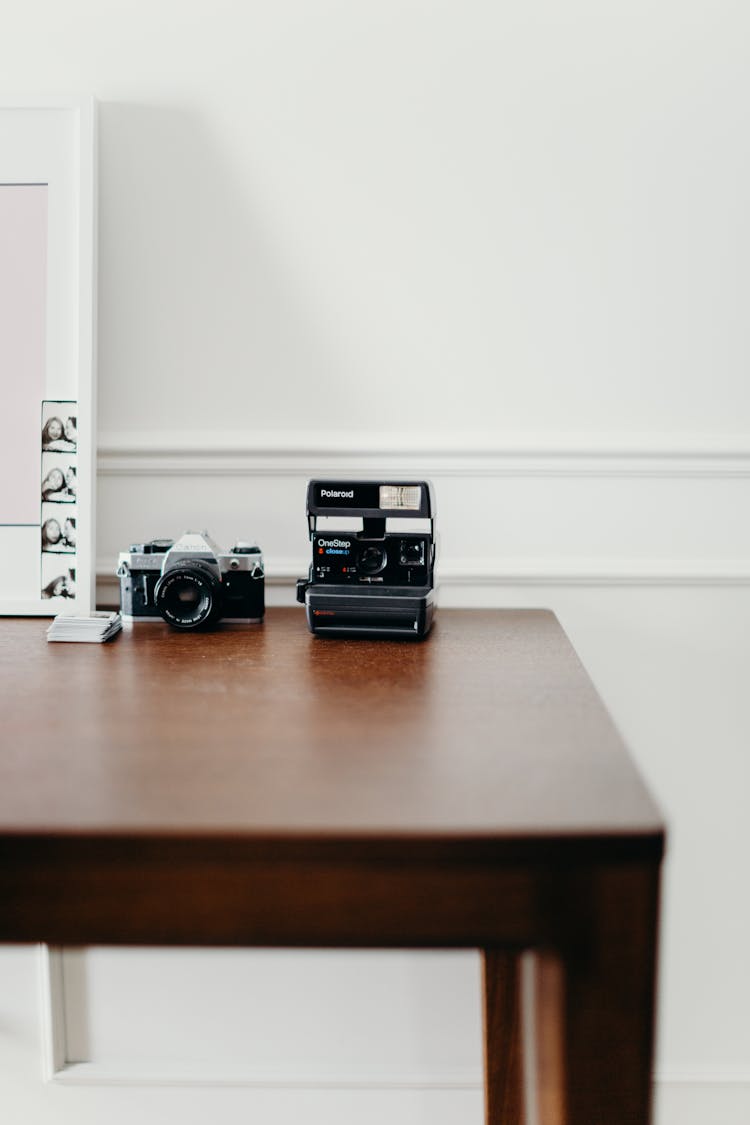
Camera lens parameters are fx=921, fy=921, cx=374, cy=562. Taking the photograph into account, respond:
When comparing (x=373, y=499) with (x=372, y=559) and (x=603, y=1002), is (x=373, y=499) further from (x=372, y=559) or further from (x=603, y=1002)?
(x=603, y=1002)

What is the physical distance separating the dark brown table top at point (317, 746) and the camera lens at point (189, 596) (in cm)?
6

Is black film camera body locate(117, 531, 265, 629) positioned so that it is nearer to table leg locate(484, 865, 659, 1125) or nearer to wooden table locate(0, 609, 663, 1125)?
wooden table locate(0, 609, 663, 1125)

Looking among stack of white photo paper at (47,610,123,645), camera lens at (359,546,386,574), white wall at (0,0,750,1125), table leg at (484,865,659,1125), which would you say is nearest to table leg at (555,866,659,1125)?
table leg at (484,865,659,1125)

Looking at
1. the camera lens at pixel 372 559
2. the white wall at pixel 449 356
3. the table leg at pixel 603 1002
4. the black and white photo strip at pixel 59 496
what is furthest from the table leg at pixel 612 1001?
the black and white photo strip at pixel 59 496

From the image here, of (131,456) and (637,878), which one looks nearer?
(637,878)

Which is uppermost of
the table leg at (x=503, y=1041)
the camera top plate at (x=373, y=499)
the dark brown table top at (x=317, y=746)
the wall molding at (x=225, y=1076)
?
the camera top plate at (x=373, y=499)

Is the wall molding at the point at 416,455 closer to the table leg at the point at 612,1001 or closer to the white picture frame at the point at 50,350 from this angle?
the white picture frame at the point at 50,350

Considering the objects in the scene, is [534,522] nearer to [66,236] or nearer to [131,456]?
[131,456]

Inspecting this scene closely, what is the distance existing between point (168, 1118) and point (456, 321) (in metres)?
1.31

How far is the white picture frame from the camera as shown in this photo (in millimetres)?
1313

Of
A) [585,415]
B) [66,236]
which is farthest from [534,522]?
[66,236]

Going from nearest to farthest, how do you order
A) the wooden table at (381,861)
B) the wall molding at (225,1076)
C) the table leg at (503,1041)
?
the wooden table at (381,861) → the table leg at (503,1041) → the wall molding at (225,1076)

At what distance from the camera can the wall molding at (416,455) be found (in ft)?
4.52

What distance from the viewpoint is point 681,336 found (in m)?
1.37
